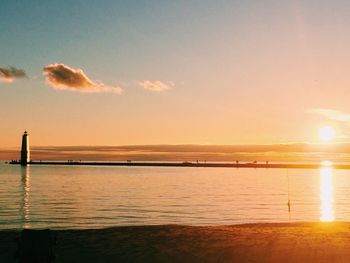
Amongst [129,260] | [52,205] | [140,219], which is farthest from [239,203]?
[129,260]

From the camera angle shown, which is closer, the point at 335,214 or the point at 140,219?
the point at 140,219

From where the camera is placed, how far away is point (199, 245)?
19.7m

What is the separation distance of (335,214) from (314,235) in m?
22.0

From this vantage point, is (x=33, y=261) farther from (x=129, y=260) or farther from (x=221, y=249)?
(x=221, y=249)

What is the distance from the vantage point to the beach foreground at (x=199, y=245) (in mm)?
17188

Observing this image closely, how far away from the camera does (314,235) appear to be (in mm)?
22141

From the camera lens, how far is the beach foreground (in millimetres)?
17188

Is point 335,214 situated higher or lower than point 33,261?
lower

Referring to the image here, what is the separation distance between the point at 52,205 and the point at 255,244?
34525 mm

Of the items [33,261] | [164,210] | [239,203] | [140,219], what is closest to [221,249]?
[33,261]

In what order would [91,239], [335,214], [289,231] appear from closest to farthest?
[91,239] < [289,231] < [335,214]

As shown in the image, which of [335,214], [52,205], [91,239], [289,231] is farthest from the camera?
[52,205]

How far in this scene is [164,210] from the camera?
44188 mm

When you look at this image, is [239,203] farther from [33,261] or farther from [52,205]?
[33,261]
